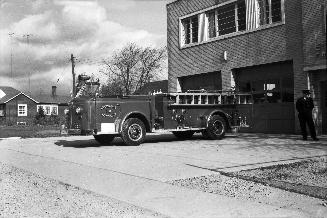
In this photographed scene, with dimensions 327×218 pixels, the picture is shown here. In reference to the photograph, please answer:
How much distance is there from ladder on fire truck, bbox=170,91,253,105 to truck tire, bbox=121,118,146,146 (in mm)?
1568

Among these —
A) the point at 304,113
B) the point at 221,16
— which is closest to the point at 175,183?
the point at 304,113

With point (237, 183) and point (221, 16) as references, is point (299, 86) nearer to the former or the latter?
point (221, 16)

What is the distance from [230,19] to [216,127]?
7629 mm

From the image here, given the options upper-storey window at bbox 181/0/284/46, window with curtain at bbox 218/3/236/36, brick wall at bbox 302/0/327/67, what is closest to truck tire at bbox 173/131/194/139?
brick wall at bbox 302/0/327/67

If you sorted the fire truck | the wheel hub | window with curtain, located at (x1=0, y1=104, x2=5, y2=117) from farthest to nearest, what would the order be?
window with curtain, located at (x1=0, y1=104, x2=5, y2=117) < the wheel hub < the fire truck

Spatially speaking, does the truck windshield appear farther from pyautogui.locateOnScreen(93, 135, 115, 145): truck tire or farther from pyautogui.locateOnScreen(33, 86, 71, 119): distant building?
pyautogui.locateOnScreen(33, 86, 71, 119): distant building

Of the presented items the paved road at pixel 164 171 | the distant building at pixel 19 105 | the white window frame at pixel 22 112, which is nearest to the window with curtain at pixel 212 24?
the paved road at pixel 164 171

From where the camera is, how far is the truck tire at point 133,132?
13695 mm

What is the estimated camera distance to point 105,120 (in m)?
13.5

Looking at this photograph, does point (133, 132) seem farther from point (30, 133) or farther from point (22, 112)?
point (22, 112)

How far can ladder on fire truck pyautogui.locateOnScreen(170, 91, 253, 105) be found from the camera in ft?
48.9

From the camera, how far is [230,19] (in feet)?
69.2

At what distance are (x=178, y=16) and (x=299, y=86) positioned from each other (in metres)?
9.59

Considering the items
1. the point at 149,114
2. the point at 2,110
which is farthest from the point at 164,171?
the point at 2,110
